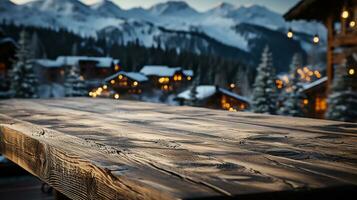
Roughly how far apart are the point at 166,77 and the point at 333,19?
65606mm

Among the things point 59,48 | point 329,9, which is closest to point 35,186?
point 329,9

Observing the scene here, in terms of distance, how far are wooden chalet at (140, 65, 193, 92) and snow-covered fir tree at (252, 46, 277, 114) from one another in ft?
166

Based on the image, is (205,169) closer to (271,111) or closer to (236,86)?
(271,111)

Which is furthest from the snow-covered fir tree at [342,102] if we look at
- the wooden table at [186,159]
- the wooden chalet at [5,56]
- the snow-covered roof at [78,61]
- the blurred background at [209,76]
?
the snow-covered roof at [78,61]

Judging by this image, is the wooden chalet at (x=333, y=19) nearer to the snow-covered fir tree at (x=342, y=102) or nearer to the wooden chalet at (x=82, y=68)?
the snow-covered fir tree at (x=342, y=102)

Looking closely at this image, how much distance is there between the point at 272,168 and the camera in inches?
51.4

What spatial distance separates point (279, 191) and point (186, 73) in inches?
3256

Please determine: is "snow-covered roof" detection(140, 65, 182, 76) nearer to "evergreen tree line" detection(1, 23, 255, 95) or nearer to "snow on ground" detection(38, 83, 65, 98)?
"evergreen tree line" detection(1, 23, 255, 95)

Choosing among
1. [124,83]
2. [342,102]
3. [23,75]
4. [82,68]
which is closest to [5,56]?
[23,75]

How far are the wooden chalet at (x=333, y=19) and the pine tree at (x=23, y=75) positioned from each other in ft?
87.0

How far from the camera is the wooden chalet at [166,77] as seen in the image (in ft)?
258

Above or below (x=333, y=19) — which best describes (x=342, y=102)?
below

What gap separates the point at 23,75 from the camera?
34969mm

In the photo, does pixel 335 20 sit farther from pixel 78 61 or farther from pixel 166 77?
pixel 78 61
